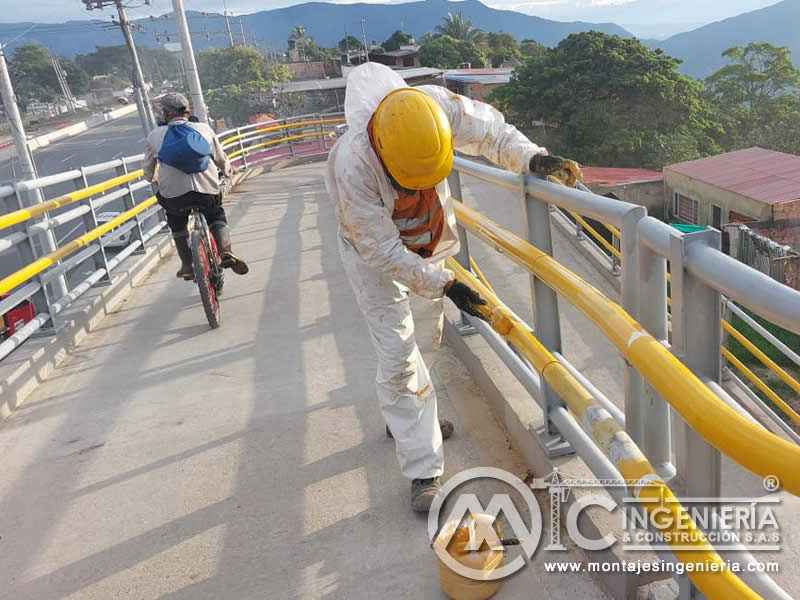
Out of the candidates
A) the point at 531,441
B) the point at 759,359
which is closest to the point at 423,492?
the point at 531,441

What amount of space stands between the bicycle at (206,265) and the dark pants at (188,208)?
0.06 metres

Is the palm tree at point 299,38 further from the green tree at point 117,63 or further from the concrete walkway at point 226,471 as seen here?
the concrete walkway at point 226,471

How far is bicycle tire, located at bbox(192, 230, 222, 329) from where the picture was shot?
5.05 metres

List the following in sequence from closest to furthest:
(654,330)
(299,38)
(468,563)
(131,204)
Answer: (654,330)
(468,563)
(131,204)
(299,38)

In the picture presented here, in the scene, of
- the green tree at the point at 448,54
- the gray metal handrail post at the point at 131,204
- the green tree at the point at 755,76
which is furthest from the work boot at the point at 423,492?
the green tree at the point at 448,54

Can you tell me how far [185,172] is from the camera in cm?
518

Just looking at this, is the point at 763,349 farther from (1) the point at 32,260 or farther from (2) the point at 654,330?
(2) the point at 654,330

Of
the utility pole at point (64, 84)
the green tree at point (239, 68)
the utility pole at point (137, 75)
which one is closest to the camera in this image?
the utility pole at point (137, 75)

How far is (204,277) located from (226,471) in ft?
7.30

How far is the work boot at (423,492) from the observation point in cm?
271

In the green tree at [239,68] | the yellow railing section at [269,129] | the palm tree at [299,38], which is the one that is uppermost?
the palm tree at [299,38]

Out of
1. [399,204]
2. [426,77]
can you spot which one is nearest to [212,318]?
[399,204]

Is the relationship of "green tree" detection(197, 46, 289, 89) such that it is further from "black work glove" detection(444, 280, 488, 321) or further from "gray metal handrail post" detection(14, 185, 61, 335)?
"black work glove" detection(444, 280, 488, 321)

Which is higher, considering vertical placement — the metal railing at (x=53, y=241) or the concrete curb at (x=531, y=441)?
the metal railing at (x=53, y=241)
